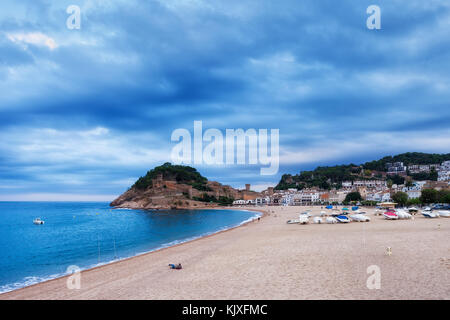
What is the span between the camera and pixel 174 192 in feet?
415

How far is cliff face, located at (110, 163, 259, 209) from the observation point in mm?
123812

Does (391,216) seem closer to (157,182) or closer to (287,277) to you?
(287,277)

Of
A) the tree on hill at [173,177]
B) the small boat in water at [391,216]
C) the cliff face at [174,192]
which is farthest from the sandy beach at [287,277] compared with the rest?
the tree on hill at [173,177]

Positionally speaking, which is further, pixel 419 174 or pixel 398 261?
pixel 419 174

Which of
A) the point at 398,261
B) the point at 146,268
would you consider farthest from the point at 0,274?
the point at 398,261

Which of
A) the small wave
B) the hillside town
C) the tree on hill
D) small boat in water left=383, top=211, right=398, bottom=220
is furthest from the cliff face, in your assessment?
the small wave

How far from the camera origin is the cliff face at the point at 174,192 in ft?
406

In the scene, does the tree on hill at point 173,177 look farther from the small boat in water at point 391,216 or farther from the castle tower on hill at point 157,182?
the small boat in water at point 391,216

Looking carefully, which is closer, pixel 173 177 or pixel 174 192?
pixel 174 192

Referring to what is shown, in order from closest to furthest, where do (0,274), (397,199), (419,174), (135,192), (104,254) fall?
(0,274)
(104,254)
(397,199)
(135,192)
(419,174)

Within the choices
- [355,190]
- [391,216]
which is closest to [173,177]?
[355,190]
